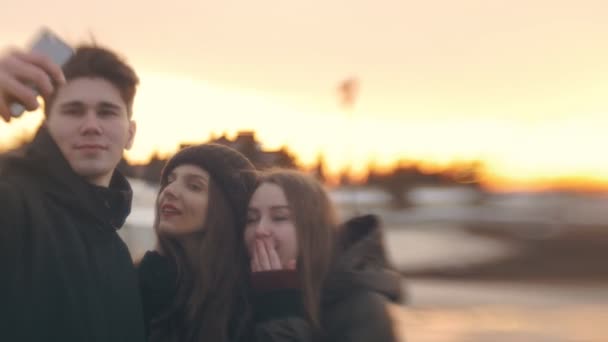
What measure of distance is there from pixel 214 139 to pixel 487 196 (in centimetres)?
4070

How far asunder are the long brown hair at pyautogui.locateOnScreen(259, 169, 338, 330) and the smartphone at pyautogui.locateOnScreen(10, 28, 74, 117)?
1.14 meters

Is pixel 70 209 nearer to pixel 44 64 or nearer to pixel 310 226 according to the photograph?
pixel 44 64

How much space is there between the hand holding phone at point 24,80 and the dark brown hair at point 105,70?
0.70 m

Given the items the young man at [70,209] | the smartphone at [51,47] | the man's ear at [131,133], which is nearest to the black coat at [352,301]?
the young man at [70,209]

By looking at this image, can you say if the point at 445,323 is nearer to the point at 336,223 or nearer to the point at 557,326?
the point at 557,326

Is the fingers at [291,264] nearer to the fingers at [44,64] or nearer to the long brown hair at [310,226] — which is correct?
the long brown hair at [310,226]

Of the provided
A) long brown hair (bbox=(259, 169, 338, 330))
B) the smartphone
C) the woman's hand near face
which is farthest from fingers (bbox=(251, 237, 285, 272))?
the smartphone

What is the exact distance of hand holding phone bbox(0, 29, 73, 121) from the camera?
1.89 metres

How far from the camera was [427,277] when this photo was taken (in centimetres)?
1677

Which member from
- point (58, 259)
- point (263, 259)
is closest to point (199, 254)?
point (263, 259)

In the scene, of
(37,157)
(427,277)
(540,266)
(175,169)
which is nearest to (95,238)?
(37,157)

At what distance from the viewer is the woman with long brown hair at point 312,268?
286 cm

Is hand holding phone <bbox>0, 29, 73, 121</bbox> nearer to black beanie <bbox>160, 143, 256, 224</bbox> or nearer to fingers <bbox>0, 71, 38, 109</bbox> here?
fingers <bbox>0, 71, 38, 109</bbox>

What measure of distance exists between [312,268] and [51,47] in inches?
48.1
